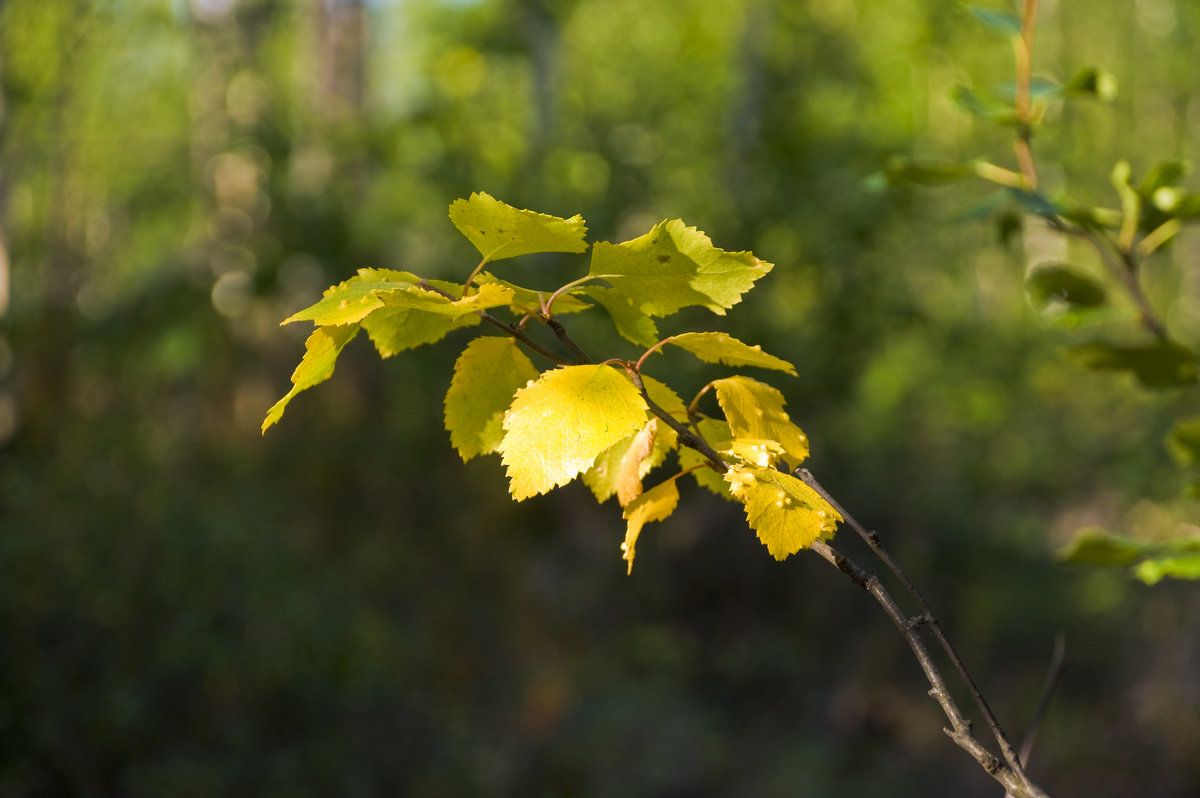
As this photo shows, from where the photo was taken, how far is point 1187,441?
0.99 m

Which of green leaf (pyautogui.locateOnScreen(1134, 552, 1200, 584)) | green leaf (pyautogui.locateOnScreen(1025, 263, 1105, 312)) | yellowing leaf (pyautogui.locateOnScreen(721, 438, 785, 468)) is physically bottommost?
green leaf (pyautogui.locateOnScreen(1134, 552, 1200, 584))

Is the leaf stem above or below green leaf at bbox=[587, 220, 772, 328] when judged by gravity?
below

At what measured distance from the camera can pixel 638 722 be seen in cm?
438

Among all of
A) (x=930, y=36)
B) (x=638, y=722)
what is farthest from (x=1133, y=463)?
(x=930, y=36)

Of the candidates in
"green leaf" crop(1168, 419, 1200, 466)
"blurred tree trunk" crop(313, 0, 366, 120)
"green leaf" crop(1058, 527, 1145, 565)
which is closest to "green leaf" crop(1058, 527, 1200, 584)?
"green leaf" crop(1058, 527, 1145, 565)

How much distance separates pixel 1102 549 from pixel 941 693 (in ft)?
1.60

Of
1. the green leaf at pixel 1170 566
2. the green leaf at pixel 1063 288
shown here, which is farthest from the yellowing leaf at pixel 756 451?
the green leaf at pixel 1063 288

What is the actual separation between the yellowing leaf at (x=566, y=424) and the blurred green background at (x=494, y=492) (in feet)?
9.68

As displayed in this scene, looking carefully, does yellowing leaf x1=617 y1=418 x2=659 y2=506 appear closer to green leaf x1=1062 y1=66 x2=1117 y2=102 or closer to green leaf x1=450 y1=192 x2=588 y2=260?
green leaf x1=450 y1=192 x2=588 y2=260

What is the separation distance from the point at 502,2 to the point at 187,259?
8.16 feet

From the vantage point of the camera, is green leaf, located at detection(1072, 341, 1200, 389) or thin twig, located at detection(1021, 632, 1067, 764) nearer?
thin twig, located at detection(1021, 632, 1067, 764)

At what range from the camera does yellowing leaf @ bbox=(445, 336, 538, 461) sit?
613 millimetres

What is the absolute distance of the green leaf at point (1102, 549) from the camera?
0.90 metres

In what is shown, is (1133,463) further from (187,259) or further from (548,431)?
(187,259)
